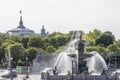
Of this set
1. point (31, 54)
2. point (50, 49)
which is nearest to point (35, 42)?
point (50, 49)

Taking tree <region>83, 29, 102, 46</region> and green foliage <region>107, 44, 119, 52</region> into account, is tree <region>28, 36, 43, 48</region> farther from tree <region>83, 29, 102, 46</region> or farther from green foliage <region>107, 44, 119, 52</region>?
green foliage <region>107, 44, 119, 52</region>

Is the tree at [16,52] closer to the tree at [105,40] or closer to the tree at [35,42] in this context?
the tree at [35,42]

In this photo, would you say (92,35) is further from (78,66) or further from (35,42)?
(78,66)

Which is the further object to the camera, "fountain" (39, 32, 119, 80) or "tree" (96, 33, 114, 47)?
"tree" (96, 33, 114, 47)

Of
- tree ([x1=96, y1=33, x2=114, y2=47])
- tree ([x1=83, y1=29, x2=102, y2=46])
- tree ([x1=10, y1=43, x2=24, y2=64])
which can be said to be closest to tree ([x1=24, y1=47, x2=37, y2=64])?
tree ([x1=10, y1=43, x2=24, y2=64])

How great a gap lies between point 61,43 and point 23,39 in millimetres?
11496

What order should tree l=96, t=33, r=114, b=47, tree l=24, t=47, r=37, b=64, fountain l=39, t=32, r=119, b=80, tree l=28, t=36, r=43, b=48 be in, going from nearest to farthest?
fountain l=39, t=32, r=119, b=80 < tree l=24, t=47, r=37, b=64 < tree l=96, t=33, r=114, b=47 < tree l=28, t=36, r=43, b=48

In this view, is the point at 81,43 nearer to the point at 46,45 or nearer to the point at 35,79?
the point at 35,79

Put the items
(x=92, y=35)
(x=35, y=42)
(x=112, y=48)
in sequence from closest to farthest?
(x=112, y=48) → (x=35, y=42) → (x=92, y=35)

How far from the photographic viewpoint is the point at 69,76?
60.9 m

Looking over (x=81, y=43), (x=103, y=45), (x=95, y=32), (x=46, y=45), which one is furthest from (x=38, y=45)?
(x=81, y=43)

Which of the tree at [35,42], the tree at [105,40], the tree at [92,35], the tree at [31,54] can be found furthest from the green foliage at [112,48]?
the tree at [35,42]

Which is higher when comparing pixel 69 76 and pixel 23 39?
pixel 23 39

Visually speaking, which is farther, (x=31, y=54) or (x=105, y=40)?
(x=105, y=40)
